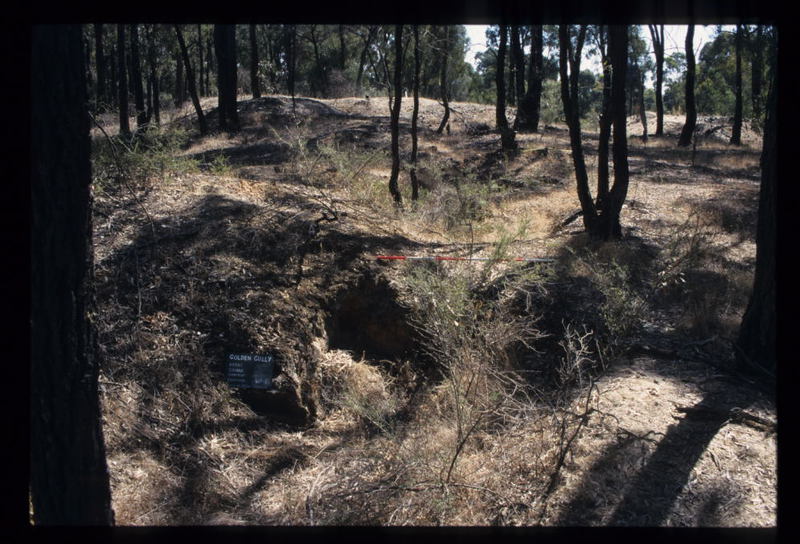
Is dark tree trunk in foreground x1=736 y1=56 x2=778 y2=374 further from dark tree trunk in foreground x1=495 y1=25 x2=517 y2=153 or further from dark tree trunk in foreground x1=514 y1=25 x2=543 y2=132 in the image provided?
dark tree trunk in foreground x1=514 y1=25 x2=543 y2=132

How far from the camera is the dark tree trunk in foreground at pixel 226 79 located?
1777cm

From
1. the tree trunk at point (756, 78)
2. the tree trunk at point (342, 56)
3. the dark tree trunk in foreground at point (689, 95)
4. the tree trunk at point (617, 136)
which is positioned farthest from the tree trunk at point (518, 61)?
the tree trunk at point (342, 56)

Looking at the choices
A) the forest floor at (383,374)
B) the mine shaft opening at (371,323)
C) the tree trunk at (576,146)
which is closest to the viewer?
the forest floor at (383,374)

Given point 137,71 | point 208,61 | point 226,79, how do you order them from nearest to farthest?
point 226,79, point 137,71, point 208,61

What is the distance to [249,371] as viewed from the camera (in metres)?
6.13

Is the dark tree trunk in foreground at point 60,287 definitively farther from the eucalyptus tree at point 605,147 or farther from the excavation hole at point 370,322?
the eucalyptus tree at point 605,147

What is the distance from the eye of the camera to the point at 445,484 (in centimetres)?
460

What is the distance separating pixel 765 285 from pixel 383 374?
143 inches

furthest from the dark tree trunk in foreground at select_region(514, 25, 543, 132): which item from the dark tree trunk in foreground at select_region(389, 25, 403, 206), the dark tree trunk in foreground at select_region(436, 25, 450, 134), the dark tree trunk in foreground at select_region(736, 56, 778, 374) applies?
the dark tree trunk in foreground at select_region(736, 56, 778, 374)

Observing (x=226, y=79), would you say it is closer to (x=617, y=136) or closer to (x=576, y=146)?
(x=576, y=146)

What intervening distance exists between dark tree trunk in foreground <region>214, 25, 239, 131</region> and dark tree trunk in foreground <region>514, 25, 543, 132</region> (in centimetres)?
783

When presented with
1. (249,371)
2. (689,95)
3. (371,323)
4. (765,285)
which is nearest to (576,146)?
(371,323)

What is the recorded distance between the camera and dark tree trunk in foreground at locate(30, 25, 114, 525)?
3.01 m

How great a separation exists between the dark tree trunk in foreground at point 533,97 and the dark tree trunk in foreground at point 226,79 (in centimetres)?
783
